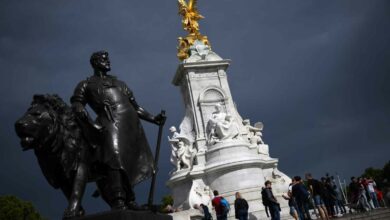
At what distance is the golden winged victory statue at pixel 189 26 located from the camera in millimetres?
24891

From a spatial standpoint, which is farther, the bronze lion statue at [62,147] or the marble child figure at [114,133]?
the marble child figure at [114,133]

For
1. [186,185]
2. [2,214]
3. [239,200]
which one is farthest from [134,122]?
[2,214]

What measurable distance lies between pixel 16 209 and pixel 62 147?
132 feet

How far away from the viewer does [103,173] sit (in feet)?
15.3

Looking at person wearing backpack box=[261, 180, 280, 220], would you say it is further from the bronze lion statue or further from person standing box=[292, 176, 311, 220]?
the bronze lion statue

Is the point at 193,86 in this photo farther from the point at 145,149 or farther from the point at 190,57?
the point at 145,149

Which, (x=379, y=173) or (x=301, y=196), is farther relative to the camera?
(x=379, y=173)

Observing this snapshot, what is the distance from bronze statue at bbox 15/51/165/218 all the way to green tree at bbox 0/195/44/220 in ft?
131

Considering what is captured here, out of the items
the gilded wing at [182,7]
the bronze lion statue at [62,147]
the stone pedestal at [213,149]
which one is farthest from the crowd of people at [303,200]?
the gilded wing at [182,7]

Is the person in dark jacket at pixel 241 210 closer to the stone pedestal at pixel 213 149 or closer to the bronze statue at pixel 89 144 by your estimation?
the stone pedestal at pixel 213 149

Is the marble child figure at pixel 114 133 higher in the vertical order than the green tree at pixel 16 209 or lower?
lower

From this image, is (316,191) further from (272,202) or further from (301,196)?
(272,202)

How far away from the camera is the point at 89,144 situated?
15.6 ft

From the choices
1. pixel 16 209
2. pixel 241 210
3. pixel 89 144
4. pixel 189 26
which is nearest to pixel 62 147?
pixel 89 144
